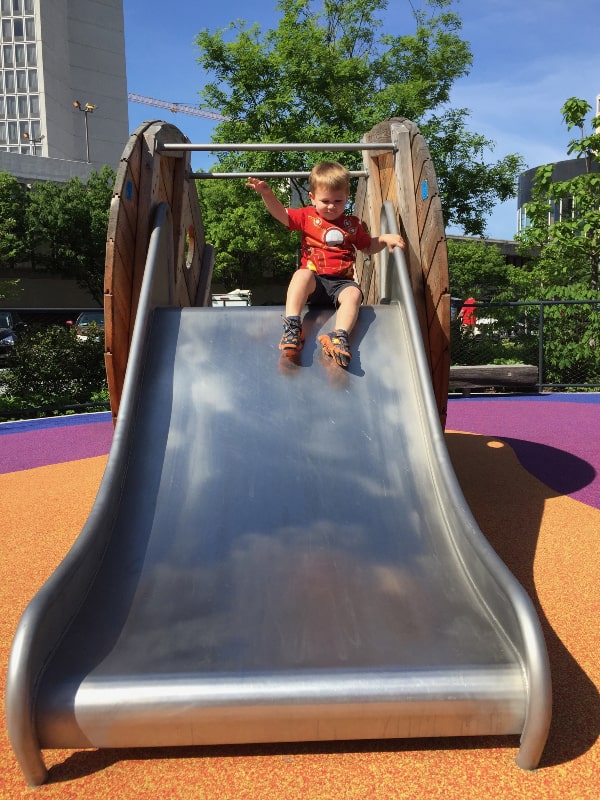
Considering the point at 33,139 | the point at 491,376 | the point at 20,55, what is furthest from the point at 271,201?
the point at 20,55

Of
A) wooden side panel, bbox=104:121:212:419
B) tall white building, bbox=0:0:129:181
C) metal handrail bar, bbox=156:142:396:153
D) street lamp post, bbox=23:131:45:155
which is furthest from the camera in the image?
street lamp post, bbox=23:131:45:155

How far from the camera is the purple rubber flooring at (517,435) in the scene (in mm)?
5062

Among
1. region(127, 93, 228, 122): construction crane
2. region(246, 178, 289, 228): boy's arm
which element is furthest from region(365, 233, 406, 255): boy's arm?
region(127, 93, 228, 122): construction crane

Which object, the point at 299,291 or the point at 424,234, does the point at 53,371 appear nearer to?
the point at 299,291

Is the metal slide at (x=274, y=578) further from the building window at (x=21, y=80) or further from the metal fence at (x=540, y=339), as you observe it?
the building window at (x=21, y=80)

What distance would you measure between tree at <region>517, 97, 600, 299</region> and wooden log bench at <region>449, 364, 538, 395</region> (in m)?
2.08

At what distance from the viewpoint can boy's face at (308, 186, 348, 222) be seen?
3.71m

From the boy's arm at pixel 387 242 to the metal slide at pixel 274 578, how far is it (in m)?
0.41

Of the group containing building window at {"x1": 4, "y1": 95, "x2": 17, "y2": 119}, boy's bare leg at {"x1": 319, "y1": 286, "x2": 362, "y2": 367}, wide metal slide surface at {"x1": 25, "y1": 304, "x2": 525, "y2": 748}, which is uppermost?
building window at {"x1": 4, "y1": 95, "x2": 17, "y2": 119}

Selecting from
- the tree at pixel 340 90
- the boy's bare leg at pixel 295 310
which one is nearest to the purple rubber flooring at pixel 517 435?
the boy's bare leg at pixel 295 310

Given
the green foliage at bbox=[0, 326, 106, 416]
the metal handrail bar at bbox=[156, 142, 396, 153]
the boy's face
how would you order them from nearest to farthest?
1. the boy's face
2. the metal handrail bar at bbox=[156, 142, 396, 153]
3. the green foliage at bbox=[0, 326, 106, 416]

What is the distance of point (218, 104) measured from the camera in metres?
16.3

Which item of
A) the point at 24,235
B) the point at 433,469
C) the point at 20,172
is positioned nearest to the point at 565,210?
the point at 433,469

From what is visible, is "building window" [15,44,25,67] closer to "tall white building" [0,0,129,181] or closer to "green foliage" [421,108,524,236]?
"tall white building" [0,0,129,181]
